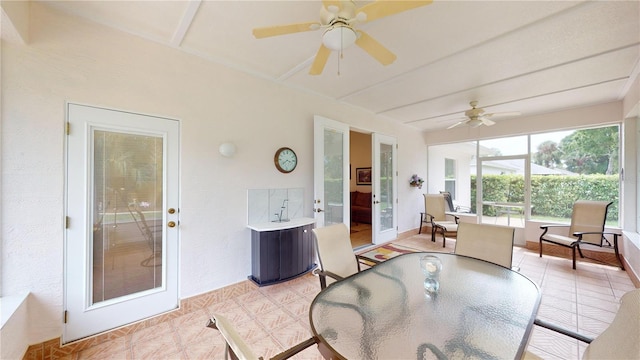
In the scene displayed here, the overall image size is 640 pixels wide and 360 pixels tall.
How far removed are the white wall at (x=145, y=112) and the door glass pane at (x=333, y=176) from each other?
33 cm

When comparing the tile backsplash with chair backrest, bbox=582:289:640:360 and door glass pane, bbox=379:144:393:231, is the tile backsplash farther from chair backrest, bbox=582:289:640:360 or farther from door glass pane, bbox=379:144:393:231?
chair backrest, bbox=582:289:640:360

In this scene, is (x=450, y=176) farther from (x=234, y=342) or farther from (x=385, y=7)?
(x=234, y=342)

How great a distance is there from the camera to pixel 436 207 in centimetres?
562

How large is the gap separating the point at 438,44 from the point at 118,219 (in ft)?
11.5

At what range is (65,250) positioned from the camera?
1.91 m

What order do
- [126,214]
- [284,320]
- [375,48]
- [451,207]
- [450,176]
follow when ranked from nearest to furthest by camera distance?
[375,48]
[126,214]
[284,320]
[451,207]
[450,176]

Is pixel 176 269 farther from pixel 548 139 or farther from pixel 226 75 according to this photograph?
pixel 548 139

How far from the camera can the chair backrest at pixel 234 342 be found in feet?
2.22

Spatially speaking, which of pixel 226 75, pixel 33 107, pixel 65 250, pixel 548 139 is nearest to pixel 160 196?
pixel 65 250

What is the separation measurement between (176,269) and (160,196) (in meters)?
0.77

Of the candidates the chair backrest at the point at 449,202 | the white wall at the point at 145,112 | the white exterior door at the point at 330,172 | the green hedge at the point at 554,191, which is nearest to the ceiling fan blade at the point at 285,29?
the white wall at the point at 145,112

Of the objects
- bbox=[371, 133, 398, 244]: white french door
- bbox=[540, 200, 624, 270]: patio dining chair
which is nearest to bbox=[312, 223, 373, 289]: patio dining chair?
bbox=[371, 133, 398, 244]: white french door

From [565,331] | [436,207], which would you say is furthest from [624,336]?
[436,207]

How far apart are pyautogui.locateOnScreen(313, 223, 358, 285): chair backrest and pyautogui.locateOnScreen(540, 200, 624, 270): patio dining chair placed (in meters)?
3.91
